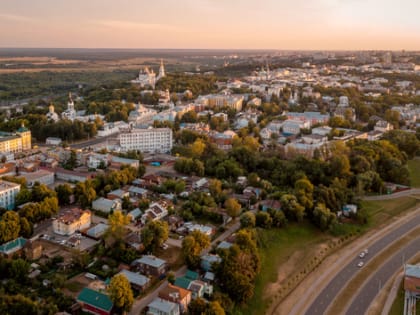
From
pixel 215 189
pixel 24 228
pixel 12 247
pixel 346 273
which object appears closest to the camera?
pixel 12 247

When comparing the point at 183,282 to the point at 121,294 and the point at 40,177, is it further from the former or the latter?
the point at 40,177

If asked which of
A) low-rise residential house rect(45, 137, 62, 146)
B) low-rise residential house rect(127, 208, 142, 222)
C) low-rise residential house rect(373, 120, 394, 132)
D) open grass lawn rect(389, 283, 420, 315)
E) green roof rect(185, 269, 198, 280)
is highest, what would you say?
low-rise residential house rect(373, 120, 394, 132)

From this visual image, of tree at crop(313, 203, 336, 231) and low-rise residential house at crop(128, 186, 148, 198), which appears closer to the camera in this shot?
tree at crop(313, 203, 336, 231)

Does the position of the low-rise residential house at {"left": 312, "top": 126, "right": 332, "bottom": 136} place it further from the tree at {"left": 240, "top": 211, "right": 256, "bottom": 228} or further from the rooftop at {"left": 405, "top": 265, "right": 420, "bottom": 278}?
the rooftop at {"left": 405, "top": 265, "right": 420, "bottom": 278}

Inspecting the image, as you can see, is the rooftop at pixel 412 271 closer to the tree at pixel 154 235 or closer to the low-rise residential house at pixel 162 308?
the low-rise residential house at pixel 162 308

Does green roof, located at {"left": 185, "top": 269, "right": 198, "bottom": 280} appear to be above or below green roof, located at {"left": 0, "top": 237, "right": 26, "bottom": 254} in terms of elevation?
below

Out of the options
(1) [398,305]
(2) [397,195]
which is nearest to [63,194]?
(1) [398,305]

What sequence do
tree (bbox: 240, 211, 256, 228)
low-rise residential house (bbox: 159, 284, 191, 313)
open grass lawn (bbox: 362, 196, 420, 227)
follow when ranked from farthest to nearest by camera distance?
open grass lawn (bbox: 362, 196, 420, 227) < tree (bbox: 240, 211, 256, 228) < low-rise residential house (bbox: 159, 284, 191, 313)

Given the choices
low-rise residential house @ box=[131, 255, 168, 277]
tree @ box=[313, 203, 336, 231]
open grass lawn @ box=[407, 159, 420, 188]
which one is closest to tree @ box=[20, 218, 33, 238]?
low-rise residential house @ box=[131, 255, 168, 277]
